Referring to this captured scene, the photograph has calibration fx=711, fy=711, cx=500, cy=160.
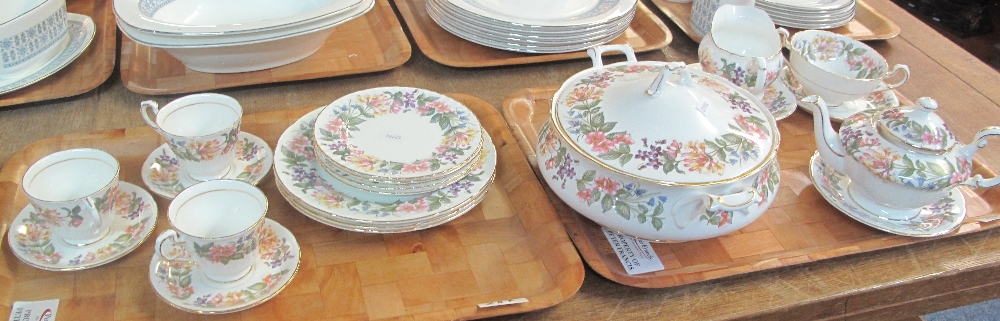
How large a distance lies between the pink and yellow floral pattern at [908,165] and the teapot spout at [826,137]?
0.12 feet

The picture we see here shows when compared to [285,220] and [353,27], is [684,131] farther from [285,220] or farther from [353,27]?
[353,27]

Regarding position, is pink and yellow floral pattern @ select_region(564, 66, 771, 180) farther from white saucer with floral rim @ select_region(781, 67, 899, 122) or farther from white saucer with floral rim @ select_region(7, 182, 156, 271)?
white saucer with floral rim @ select_region(7, 182, 156, 271)

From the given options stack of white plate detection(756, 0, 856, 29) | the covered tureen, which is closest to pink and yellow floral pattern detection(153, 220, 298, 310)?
the covered tureen

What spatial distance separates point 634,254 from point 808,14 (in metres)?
0.68

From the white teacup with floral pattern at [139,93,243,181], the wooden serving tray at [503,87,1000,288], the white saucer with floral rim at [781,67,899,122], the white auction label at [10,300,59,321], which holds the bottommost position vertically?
the white auction label at [10,300,59,321]

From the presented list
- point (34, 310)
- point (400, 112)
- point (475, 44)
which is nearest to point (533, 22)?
point (475, 44)

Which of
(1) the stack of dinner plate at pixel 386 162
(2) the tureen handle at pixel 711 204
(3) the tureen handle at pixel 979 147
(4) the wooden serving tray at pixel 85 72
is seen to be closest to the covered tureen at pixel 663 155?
(2) the tureen handle at pixel 711 204

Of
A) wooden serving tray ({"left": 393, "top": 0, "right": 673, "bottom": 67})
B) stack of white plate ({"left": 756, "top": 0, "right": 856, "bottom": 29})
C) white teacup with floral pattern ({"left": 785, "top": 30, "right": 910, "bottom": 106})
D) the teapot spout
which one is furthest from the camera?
stack of white plate ({"left": 756, "top": 0, "right": 856, "bottom": 29})

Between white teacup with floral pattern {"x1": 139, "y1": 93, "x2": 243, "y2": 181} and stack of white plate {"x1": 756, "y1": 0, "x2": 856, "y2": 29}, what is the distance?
88 centimetres

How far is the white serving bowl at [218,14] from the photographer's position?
2.97 feet

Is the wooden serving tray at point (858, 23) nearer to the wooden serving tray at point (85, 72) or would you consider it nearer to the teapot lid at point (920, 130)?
the teapot lid at point (920, 130)

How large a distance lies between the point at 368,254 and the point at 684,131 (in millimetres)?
352

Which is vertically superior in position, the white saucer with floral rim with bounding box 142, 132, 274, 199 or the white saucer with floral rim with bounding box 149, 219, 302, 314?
the white saucer with floral rim with bounding box 149, 219, 302, 314

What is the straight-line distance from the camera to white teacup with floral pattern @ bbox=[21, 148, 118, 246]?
69cm
